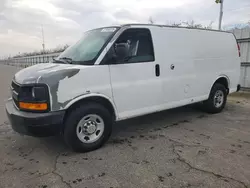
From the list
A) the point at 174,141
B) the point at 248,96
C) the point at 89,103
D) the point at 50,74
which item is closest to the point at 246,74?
the point at 248,96

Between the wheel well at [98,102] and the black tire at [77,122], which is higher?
the wheel well at [98,102]

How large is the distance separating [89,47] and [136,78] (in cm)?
102

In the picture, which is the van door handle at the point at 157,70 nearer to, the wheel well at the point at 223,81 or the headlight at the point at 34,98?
the headlight at the point at 34,98

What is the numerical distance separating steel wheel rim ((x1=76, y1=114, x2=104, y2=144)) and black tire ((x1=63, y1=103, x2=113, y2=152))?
0.05 m

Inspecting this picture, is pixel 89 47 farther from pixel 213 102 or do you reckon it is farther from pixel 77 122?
pixel 213 102

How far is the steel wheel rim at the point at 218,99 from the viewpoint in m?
5.66

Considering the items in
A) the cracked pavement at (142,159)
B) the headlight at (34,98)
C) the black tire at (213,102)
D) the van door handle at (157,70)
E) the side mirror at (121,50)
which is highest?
the side mirror at (121,50)

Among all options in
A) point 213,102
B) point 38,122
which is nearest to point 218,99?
point 213,102

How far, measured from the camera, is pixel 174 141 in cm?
401

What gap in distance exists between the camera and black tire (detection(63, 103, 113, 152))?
3389 millimetres

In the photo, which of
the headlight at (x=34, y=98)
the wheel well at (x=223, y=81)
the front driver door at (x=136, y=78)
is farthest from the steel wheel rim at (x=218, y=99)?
the headlight at (x=34, y=98)

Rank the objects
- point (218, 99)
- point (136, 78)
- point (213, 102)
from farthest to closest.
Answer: point (218, 99) → point (213, 102) → point (136, 78)

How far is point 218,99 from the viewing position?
575 centimetres

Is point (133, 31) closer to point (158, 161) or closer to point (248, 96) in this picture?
point (158, 161)
